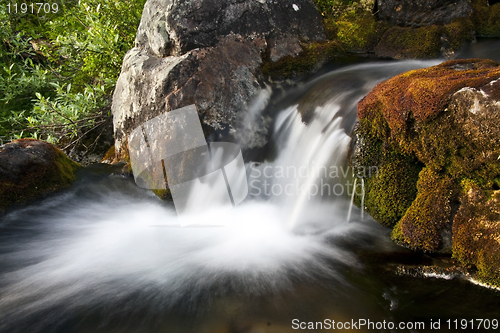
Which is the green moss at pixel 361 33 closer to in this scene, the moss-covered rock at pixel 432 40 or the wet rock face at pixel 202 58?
the moss-covered rock at pixel 432 40

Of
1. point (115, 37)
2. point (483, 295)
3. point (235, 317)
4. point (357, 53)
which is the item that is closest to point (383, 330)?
point (483, 295)

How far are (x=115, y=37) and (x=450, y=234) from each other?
709 centimetres

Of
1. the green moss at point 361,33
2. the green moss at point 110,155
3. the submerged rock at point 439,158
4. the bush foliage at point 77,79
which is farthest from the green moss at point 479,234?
the bush foliage at point 77,79

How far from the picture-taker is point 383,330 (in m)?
2.84

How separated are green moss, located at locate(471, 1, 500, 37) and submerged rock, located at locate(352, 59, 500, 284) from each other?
3201 mm

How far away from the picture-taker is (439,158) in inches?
143

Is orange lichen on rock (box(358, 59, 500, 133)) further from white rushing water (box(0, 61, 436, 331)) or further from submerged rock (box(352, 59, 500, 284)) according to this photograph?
white rushing water (box(0, 61, 436, 331))

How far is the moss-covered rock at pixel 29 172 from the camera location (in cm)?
491

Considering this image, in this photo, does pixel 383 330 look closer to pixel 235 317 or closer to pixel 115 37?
→ pixel 235 317

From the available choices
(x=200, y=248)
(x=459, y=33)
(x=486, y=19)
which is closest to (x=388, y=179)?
(x=200, y=248)

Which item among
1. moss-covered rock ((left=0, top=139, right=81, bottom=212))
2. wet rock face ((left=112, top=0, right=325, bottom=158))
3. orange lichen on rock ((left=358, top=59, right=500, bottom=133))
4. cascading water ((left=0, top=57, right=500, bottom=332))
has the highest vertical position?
wet rock face ((left=112, top=0, right=325, bottom=158))

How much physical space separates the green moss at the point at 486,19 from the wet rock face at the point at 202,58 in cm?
340

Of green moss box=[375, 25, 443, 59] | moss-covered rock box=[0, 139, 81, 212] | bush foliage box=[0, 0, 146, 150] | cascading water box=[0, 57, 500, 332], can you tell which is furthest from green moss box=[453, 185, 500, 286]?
bush foliage box=[0, 0, 146, 150]

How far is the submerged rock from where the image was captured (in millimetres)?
3219
